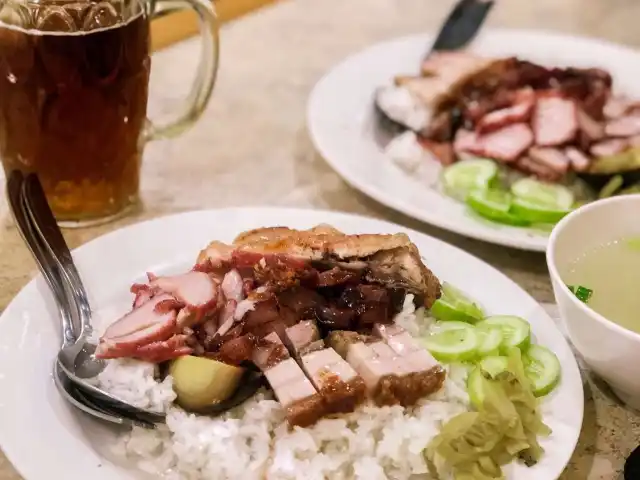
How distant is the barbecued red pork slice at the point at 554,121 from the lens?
7.28 feet

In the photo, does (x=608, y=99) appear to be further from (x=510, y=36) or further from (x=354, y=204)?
(x=354, y=204)

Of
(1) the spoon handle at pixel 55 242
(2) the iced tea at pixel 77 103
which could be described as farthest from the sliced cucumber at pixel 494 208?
(1) the spoon handle at pixel 55 242

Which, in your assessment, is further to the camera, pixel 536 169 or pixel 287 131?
pixel 287 131

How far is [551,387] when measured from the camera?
4.46ft

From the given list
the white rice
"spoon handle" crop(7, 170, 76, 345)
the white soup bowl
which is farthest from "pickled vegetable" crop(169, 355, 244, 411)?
the white soup bowl

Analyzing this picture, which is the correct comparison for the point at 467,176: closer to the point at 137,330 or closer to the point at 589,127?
the point at 589,127

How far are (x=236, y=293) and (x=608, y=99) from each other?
5.18 ft

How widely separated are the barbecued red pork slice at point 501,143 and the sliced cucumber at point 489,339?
83 centimetres

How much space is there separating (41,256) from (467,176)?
1118 millimetres

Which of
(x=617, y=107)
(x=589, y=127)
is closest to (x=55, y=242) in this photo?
(x=589, y=127)

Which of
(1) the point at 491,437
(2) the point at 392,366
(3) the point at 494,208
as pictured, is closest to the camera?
(1) the point at 491,437

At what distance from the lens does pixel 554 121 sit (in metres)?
2.28

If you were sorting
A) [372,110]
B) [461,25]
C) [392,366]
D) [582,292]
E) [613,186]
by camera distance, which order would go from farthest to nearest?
[461,25]
[372,110]
[613,186]
[582,292]
[392,366]

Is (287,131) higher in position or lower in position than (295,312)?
lower
